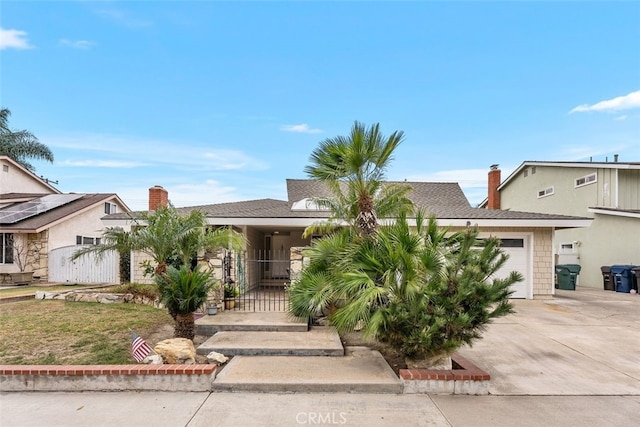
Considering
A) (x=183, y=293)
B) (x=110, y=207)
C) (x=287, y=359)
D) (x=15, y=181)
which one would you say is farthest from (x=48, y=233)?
(x=287, y=359)

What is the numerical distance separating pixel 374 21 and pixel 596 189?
1353cm

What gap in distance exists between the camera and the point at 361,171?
20.7 feet

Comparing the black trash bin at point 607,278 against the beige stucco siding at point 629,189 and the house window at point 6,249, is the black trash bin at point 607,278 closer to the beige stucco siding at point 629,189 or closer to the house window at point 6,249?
the beige stucco siding at point 629,189

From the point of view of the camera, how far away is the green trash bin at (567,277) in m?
15.0

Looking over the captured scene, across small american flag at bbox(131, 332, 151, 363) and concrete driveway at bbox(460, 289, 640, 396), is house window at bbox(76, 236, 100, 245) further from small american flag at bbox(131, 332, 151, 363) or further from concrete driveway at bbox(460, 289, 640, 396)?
concrete driveway at bbox(460, 289, 640, 396)

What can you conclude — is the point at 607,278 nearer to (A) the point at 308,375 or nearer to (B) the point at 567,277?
(B) the point at 567,277

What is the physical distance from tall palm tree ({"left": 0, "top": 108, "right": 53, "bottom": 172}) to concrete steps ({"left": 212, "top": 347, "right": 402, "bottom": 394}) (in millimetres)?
30991

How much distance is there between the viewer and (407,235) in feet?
16.3

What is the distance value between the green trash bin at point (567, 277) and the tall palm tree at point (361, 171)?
12.6 m

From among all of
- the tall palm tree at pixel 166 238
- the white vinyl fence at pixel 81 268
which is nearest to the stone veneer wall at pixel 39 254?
the white vinyl fence at pixel 81 268

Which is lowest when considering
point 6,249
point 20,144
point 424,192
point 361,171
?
point 6,249

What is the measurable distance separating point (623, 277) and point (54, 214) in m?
25.8

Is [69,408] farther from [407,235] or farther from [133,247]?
[407,235]

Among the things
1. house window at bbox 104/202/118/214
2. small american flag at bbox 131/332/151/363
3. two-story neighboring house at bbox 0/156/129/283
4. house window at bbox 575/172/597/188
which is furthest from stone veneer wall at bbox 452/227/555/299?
house window at bbox 104/202/118/214
